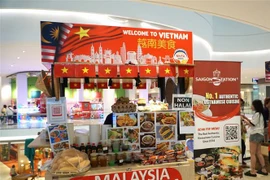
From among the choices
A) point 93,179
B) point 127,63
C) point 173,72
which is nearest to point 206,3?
point 173,72

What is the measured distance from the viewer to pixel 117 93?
1523 centimetres

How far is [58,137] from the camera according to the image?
9.00 ft

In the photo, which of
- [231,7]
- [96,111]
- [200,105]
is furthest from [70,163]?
[96,111]

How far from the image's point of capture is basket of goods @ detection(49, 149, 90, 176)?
8.09 feet

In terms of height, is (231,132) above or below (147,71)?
below

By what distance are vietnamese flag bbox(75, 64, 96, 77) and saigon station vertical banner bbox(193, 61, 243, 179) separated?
7.20 feet

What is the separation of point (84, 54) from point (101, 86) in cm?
118

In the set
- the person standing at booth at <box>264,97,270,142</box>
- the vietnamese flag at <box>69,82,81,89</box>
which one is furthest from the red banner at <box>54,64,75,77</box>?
the person standing at booth at <box>264,97,270,142</box>

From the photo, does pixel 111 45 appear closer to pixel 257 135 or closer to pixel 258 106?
pixel 258 106

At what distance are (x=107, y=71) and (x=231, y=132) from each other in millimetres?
2893

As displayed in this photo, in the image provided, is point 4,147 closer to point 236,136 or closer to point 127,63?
point 127,63

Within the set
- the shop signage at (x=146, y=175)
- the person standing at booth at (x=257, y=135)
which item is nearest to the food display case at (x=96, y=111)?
the person standing at booth at (x=257, y=135)

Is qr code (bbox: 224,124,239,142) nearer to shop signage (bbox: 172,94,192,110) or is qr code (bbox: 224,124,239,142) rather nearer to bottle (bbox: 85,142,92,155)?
shop signage (bbox: 172,94,192,110)

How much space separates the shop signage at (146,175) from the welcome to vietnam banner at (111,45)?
1.30 m
